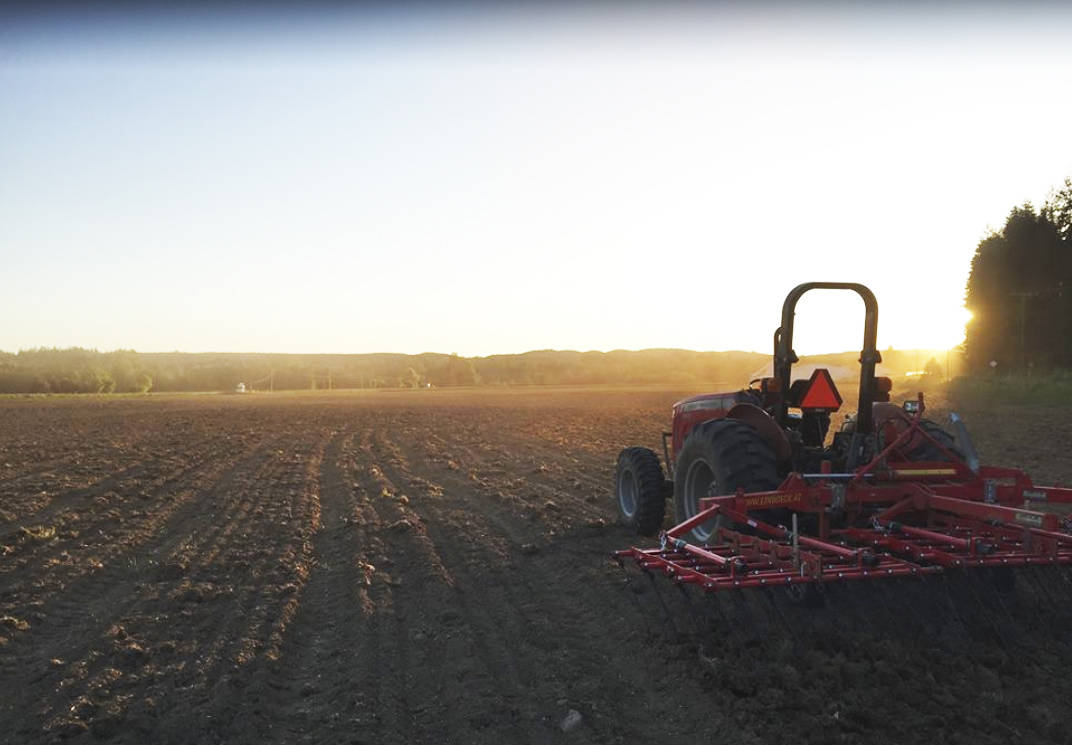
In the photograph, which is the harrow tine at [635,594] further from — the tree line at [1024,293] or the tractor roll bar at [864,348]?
the tree line at [1024,293]

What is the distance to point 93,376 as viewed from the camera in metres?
69.0

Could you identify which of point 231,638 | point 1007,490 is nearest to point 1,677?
point 231,638

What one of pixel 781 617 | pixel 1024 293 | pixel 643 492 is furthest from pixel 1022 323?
pixel 781 617

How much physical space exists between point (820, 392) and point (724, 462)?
1062mm

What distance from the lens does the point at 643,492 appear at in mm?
7602

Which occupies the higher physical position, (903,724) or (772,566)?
(772,566)

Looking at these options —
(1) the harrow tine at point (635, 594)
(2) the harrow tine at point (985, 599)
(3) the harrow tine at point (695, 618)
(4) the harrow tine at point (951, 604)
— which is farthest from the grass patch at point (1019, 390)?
(3) the harrow tine at point (695, 618)

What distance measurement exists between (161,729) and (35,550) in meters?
4.44

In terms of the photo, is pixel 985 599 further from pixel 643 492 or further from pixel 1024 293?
pixel 1024 293

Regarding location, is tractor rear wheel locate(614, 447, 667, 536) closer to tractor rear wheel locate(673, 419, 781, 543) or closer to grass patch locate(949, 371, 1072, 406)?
tractor rear wheel locate(673, 419, 781, 543)

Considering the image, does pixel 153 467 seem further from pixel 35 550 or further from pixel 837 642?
pixel 837 642

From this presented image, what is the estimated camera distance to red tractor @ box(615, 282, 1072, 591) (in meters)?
4.54

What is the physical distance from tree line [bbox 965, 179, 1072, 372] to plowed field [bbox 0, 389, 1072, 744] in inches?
1296

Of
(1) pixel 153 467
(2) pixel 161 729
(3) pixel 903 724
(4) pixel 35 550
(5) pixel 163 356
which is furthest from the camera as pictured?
(5) pixel 163 356
